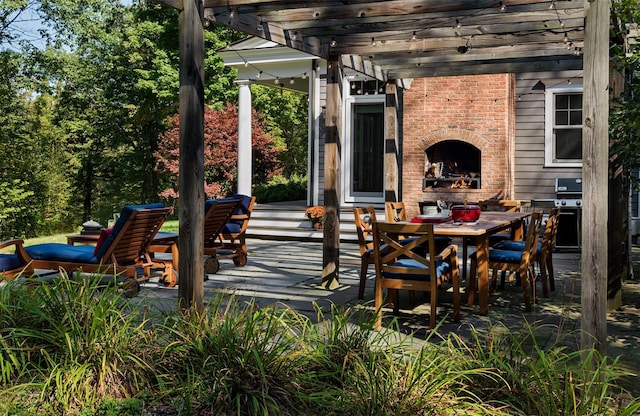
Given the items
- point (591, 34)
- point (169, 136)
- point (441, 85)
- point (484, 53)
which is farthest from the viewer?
point (169, 136)

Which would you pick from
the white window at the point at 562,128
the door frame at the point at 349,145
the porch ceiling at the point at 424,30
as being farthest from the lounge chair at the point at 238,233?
the white window at the point at 562,128

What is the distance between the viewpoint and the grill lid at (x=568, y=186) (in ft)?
Result: 39.1

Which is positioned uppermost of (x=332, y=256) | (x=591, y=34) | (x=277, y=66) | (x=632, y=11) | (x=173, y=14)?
(x=173, y=14)

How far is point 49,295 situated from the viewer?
3891mm

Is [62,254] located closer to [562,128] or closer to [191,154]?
[191,154]

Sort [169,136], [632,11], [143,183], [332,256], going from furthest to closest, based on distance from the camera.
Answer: [143,183] < [169,136] < [332,256] < [632,11]

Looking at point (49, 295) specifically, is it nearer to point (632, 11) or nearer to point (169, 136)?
point (632, 11)

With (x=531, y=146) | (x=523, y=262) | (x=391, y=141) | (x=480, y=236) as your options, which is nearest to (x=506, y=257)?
(x=523, y=262)

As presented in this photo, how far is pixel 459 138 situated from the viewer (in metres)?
12.2

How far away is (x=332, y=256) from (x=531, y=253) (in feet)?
7.26

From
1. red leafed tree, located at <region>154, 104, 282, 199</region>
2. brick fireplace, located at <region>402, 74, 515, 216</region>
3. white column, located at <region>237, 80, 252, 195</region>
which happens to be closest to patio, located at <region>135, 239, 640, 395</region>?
brick fireplace, located at <region>402, 74, 515, 216</region>

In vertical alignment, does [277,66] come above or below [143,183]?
above

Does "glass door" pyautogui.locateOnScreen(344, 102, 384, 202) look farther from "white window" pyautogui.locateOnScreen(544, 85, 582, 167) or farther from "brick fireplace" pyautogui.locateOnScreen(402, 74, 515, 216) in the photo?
"white window" pyautogui.locateOnScreen(544, 85, 582, 167)

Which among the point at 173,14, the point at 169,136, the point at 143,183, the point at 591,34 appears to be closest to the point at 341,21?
the point at 591,34
